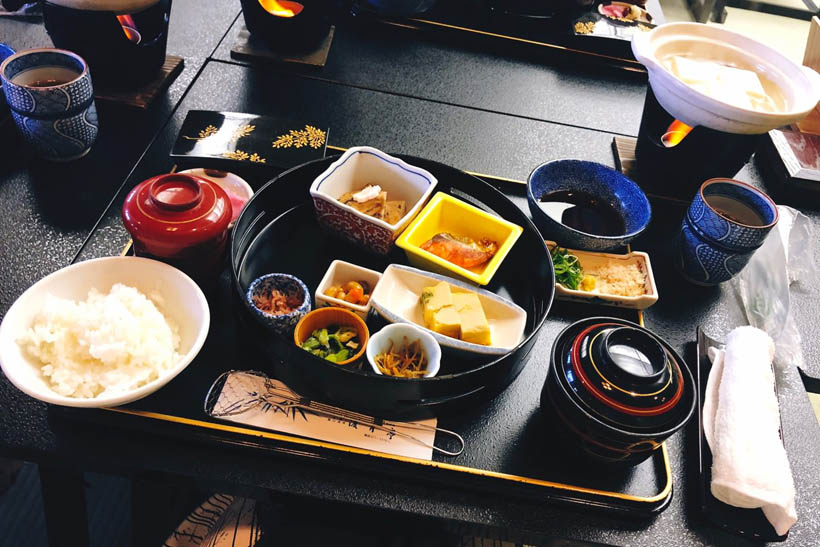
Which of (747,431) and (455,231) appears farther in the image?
(455,231)

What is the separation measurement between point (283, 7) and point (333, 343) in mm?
1329

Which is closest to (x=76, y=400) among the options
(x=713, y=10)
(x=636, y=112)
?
(x=636, y=112)

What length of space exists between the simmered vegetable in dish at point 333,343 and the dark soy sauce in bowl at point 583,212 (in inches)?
25.1

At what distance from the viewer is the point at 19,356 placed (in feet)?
3.45

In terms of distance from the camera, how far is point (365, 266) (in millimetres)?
1439

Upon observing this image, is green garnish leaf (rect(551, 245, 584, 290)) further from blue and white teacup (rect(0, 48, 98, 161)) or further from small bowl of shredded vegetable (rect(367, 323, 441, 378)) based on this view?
blue and white teacup (rect(0, 48, 98, 161))

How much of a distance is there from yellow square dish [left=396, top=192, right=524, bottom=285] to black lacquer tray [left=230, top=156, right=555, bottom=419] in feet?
0.20

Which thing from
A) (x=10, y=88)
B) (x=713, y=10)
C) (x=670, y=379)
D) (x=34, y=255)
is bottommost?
(x=713, y=10)

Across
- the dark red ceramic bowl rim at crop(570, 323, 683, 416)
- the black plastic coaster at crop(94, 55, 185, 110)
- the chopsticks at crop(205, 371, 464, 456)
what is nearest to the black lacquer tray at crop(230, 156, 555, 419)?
the chopsticks at crop(205, 371, 464, 456)

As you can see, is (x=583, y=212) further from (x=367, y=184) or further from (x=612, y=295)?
(x=367, y=184)

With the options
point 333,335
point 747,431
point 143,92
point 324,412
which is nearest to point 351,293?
point 333,335

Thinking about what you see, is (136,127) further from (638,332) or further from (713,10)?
(713,10)

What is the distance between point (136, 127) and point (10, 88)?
344 millimetres

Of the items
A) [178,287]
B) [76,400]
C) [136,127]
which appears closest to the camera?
[76,400]
